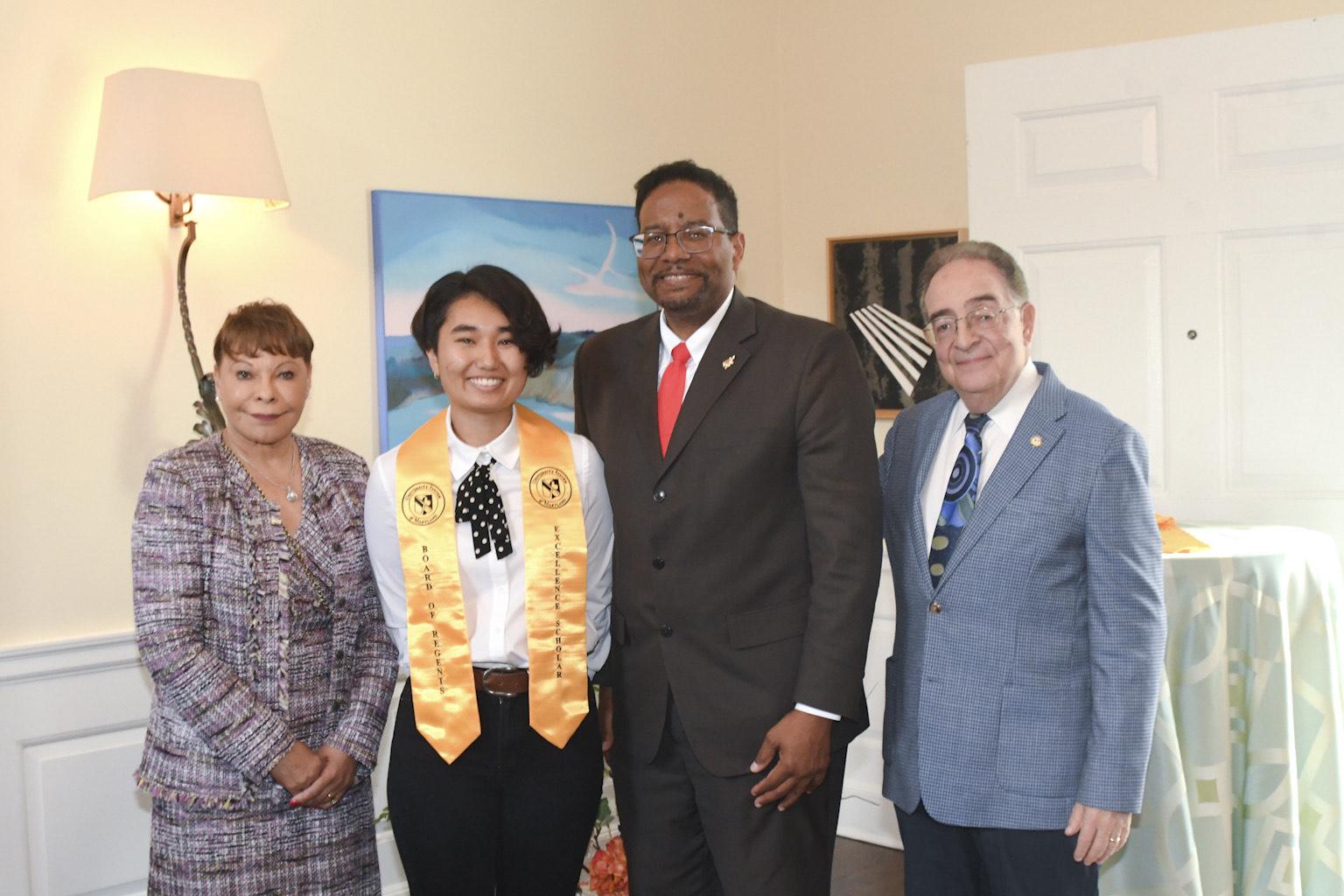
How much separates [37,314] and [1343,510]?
125 inches

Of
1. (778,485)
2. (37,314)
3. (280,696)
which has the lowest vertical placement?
(280,696)

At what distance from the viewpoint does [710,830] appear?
2.01 metres

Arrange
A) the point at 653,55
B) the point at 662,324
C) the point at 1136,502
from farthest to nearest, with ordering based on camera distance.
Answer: the point at 653,55 → the point at 662,324 → the point at 1136,502

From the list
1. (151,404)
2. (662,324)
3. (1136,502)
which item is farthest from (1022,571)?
(151,404)

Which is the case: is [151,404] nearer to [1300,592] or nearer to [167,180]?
[167,180]

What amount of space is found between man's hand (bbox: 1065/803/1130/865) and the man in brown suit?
0.35 metres

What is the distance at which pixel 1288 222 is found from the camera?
3.23 m

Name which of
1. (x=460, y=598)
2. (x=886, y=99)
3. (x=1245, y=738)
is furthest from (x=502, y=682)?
(x=886, y=99)

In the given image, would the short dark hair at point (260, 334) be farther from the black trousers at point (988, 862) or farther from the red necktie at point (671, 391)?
the black trousers at point (988, 862)

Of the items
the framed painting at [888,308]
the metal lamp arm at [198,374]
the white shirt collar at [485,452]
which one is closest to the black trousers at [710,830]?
the white shirt collar at [485,452]

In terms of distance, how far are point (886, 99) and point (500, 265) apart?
1555 millimetres

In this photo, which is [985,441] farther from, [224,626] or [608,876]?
[608,876]

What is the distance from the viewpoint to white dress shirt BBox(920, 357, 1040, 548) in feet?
6.40

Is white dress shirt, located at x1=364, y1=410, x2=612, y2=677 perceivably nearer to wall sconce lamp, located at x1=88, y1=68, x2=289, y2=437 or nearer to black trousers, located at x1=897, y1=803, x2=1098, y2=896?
black trousers, located at x1=897, y1=803, x2=1098, y2=896
